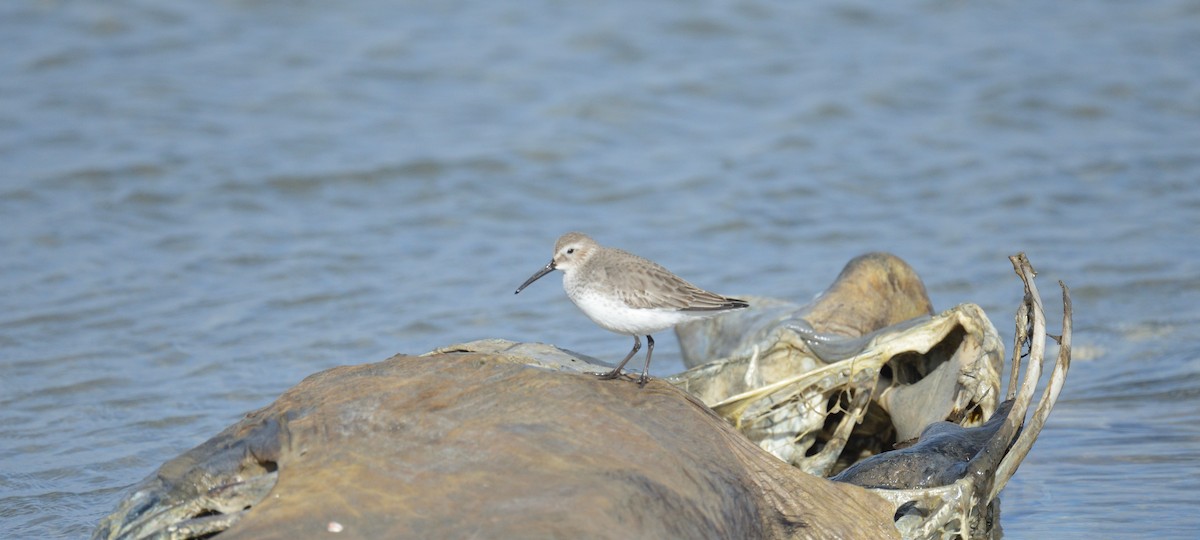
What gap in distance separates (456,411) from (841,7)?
13635 millimetres

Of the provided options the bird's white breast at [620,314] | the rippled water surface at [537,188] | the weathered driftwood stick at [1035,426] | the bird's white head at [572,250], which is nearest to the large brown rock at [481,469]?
the weathered driftwood stick at [1035,426]

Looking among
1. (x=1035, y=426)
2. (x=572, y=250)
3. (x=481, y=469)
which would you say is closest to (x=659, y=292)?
(x=572, y=250)

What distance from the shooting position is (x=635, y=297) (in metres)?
5.58

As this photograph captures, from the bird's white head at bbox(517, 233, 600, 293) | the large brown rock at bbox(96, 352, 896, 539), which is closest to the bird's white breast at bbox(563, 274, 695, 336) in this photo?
the bird's white head at bbox(517, 233, 600, 293)

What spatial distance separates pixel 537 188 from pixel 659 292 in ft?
20.6

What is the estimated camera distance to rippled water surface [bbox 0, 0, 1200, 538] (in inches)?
288

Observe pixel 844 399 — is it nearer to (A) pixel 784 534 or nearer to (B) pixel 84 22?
(A) pixel 784 534

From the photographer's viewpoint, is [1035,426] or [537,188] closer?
[1035,426]

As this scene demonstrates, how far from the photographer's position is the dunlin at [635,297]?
5.57m

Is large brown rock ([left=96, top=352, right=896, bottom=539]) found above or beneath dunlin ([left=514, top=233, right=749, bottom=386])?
above

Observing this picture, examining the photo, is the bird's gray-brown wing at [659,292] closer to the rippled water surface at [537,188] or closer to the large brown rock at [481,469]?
the large brown rock at [481,469]

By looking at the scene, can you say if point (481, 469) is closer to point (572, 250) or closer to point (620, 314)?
point (620, 314)

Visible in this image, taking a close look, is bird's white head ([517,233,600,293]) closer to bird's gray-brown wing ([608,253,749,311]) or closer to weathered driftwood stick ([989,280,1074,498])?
bird's gray-brown wing ([608,253,749,311])

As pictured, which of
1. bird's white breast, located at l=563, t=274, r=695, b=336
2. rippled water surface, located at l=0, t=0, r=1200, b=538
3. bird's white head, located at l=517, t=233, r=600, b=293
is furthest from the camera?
rippled water surface, located at l=0, t=0, r=1200, b=538
